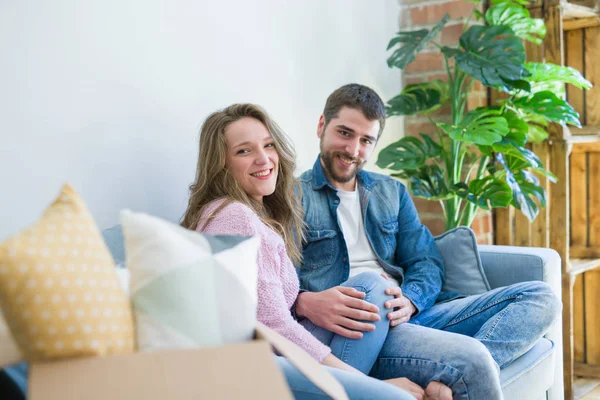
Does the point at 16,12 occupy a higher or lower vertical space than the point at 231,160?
higher

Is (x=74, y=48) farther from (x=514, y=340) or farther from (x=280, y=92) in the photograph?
(x=514, y=340)

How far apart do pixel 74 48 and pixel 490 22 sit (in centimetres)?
167

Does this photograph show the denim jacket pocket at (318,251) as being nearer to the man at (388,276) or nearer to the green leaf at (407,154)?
the man at (388,276)

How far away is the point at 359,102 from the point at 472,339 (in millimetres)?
808

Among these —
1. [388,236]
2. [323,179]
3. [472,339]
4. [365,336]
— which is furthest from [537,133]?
[365,336]

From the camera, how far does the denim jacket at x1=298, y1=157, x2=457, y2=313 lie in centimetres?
200

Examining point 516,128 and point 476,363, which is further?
point 516,128

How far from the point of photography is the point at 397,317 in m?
1.78

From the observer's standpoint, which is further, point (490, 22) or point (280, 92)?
point (490, 22)

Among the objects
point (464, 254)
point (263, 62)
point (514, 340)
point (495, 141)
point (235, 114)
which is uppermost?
point (263, 62)

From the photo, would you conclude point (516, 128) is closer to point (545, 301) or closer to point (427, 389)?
point (545, 301)

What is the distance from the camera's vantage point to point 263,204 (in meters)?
1.85

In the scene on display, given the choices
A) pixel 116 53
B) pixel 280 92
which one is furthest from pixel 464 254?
pixel 116 53

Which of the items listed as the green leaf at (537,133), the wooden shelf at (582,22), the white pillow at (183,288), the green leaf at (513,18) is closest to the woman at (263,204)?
the white pillow at (183,288)
